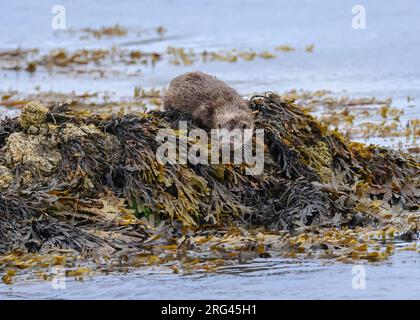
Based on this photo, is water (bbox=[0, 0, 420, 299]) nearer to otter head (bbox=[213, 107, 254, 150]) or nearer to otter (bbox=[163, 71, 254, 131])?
otter head (bbox=[213, 107, 254, 150])

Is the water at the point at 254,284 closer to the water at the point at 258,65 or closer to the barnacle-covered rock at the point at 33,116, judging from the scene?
the water at the point at 258,65

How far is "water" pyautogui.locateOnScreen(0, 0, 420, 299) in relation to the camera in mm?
5949

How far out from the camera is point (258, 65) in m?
17.1

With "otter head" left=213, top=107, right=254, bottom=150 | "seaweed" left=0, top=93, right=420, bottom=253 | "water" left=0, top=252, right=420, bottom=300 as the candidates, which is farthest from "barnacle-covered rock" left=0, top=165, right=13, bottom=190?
"otter head" left=213, top=107, right=254, bottom=150

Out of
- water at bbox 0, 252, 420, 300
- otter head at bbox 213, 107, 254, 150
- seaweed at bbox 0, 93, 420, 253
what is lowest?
water at bbox 0, 252, 420, 300

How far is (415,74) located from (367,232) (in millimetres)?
8913

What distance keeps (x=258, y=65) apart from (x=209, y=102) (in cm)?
910

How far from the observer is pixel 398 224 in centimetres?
711

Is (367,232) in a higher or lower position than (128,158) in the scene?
lower

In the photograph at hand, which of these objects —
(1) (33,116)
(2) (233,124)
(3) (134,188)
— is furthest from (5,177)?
(2) (233,124)

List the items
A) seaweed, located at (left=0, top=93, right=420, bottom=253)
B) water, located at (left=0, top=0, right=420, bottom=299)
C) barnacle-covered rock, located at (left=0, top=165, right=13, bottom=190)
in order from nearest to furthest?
1. water, located at (left=0, top=0, right=420, bottom=299)
2. seaweed, located at (left=0, top=93, right=420, bottom=253)
3. barnacle-covered rock, located at (left=0, top=165, right=13, bottom=190)
